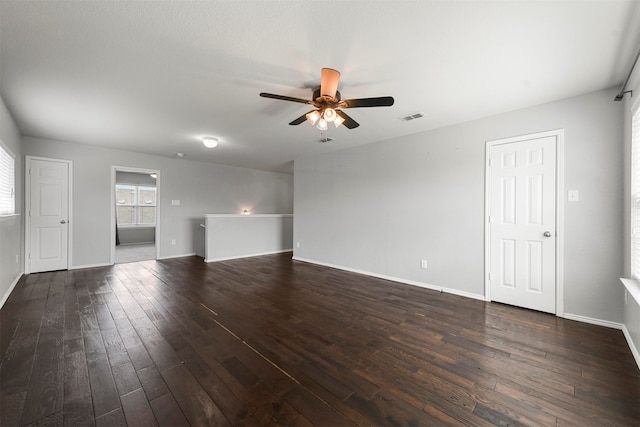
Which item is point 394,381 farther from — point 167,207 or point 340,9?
point 167,207

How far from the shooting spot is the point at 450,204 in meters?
3.76

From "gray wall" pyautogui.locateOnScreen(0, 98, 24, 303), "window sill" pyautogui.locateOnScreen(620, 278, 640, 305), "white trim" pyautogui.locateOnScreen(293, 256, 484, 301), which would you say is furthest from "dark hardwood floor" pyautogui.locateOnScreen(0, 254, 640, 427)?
"window sill" pyautogui.locateOnScreen(620, 278, 640, 305)

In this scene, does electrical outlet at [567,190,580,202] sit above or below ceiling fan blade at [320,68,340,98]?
below

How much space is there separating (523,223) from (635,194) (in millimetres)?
993

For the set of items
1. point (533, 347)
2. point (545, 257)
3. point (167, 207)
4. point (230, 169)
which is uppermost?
point (230, 169)

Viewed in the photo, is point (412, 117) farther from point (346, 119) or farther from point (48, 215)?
point (48, 215)

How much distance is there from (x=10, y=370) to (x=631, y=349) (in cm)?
502

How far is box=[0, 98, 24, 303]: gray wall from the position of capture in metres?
3.11

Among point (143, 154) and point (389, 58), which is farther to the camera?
point (143, 154)

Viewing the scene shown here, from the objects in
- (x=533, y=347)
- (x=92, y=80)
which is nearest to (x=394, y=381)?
(x=533, y=347)

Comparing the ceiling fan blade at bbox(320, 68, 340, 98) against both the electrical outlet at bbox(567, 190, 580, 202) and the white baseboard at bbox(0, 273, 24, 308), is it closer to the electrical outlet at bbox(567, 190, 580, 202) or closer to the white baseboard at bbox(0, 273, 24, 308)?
the electrical outlet at bbox(567, 190, 580, 202)

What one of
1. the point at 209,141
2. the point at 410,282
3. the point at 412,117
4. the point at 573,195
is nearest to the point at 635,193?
the point at 573,195

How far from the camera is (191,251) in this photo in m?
Result: 6.66

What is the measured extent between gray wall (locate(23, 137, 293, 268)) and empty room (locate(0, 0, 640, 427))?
0.08m
